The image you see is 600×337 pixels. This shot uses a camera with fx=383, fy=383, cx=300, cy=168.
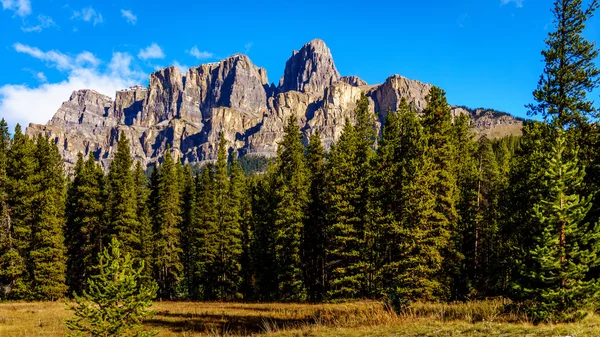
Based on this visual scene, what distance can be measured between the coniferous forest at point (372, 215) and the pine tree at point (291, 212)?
0.52 ft

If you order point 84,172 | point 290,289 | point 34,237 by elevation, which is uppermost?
point 84,172

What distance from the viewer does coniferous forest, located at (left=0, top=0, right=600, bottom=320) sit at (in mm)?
13587

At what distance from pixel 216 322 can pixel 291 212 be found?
13.2 m

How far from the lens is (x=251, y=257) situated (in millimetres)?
49875

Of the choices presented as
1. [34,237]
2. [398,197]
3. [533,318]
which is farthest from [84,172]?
[533,318]

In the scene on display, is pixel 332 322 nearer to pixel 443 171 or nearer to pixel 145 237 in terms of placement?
pixel 443 171

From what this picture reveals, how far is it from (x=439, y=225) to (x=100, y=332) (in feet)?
64.6

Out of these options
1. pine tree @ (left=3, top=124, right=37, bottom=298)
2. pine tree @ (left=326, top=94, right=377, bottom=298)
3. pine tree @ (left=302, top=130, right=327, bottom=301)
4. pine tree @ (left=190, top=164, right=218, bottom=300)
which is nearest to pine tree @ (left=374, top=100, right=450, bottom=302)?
pine tree @ (left=326, top=94, right=377, bottom=298)

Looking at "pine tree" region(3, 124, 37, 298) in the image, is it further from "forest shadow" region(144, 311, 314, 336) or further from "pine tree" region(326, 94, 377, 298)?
"pine tree" region(326, 94, 377, 298)

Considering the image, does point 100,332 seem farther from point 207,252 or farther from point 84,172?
point 84,172

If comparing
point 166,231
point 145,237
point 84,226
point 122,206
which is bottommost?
point 145,237

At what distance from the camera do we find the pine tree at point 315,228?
34375mm

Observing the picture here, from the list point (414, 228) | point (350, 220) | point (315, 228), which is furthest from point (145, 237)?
point (414, 228)

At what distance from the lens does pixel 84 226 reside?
40.6 m
